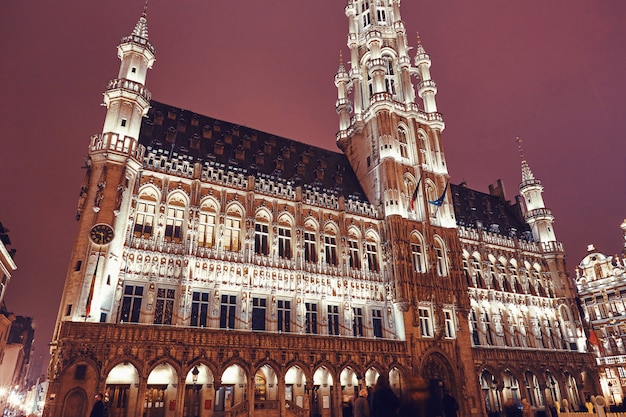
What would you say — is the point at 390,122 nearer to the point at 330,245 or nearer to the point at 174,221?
the point at 330,245

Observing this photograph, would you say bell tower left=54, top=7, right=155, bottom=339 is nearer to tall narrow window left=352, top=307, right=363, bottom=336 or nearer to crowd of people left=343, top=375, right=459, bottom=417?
crowd of people left=343, top=375, right=459, bottom=417

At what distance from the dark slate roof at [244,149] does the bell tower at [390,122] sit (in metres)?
3.67

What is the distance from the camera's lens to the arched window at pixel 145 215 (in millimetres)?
29125

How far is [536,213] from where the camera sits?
2083 inches

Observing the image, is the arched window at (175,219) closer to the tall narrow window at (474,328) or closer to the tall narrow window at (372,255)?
the tall narrow window at (372,255)

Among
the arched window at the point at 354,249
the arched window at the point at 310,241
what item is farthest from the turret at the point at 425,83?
the arched window at the point at 310,241

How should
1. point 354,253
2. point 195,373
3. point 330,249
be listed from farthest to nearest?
point 354,253
point 330,249
point 195,373

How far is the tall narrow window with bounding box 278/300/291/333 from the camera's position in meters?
31.4

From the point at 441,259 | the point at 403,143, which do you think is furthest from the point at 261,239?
the point at 403,143

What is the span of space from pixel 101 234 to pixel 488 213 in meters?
45.0

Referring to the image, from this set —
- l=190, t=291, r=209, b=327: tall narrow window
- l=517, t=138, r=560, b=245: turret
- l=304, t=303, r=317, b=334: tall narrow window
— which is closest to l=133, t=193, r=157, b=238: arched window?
l=190, t=291, r=209, b=327: tall narrow window

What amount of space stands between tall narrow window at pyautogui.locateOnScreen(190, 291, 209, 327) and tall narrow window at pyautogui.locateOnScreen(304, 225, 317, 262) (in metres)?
8.87

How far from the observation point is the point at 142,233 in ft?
95.2

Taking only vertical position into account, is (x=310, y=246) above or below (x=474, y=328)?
above
